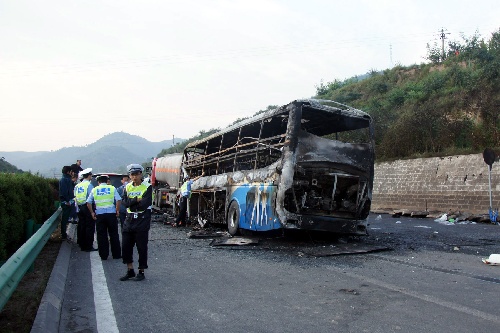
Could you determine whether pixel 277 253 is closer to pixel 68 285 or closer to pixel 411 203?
pixel 68 285

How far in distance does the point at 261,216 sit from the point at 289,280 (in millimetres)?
3900

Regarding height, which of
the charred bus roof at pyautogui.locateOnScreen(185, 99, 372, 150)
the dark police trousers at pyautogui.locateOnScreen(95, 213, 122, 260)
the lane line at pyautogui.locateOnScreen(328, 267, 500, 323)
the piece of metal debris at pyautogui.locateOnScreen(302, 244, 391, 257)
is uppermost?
the charred bus roof at pyautogui.locateOnScreen(185, 99, 372, 150)

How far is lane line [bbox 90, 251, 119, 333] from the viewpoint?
4541mm

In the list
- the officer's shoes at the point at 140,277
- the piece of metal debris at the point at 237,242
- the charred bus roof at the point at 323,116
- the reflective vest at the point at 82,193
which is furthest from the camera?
the piece of metal debris at the point at 237,242

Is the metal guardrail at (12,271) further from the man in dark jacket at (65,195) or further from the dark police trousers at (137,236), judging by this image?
the man in dark jacket at (65,195)

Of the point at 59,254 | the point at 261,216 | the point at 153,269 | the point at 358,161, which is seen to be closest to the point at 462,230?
the point at 358,161

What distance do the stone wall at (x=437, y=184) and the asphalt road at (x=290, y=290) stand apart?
9.04m

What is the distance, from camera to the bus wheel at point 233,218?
11.6m

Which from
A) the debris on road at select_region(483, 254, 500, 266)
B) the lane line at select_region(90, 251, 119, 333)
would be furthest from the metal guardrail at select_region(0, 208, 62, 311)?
the debris on road at select_region(483, 254, 500, 266)

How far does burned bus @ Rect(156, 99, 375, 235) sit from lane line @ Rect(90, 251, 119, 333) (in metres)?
3.93

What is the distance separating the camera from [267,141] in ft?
35.6

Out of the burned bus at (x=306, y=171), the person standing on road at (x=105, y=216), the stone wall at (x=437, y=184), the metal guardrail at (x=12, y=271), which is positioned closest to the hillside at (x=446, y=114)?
the stone wall at (x=437, y=184)

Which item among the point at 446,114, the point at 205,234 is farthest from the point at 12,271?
the point at 446,114

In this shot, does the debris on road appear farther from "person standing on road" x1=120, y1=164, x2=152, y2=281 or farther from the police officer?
the police officer
